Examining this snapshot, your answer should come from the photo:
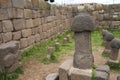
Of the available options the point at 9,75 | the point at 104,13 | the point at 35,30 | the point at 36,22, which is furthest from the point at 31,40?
the point at 104,13

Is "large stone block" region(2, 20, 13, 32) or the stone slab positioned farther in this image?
"large stone block" region(2, 20, 13, 32)

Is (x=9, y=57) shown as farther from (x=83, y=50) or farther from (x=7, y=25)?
(x=83, y=50)

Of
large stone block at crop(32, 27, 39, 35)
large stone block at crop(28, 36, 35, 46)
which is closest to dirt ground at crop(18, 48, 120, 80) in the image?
large stone block at crop(28, 36, 35, 46)

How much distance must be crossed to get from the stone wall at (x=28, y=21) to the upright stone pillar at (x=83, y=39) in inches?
112

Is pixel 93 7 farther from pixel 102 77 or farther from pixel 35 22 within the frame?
pixel 102 77

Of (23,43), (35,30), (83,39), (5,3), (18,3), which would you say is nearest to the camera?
(83,39)

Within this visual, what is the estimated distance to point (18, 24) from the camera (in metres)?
Result: 7.41

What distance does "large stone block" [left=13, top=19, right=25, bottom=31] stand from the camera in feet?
23.4

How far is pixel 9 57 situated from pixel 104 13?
1213 centimetres

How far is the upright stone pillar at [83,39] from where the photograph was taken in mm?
4430

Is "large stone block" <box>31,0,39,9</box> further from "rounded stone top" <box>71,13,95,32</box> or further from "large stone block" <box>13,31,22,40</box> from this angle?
"rounded stone top" <box>71,13,95,32</box>

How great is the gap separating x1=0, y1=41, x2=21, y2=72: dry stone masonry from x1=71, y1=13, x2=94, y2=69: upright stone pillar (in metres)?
1.87

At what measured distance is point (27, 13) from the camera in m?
8.23

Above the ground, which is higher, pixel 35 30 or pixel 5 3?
pixel 5 3
